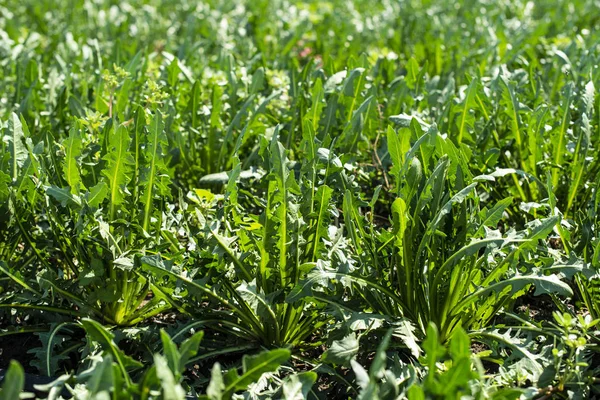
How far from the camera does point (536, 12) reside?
22.7 feet

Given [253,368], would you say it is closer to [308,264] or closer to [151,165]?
[308,264]

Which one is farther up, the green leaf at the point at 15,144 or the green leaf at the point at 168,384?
the green leaf at the point at 15,144

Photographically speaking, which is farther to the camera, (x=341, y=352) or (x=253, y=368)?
(x=341, y=352)

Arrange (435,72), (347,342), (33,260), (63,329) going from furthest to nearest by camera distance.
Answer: (435,72), (33,260), (63,329), (347,342)

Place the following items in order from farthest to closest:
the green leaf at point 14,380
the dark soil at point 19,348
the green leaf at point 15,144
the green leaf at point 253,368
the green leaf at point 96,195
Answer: the green leaf at point 15,144 → the dark soil at point 19,348 → the green leaf at point 96,195 → the green leaf at point 253,368 → the green leaf at point 14,380

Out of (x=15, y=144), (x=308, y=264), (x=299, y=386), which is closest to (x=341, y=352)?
(x=299, y=386)

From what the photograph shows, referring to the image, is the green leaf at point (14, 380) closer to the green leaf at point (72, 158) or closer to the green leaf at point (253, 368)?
the green leaf at point (253, 368)

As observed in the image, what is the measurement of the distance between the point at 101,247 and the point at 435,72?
9.94ft

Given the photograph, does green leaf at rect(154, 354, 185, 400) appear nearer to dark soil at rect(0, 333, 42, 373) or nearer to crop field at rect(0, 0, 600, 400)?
crop field at rect(0, 0, 600, 400)

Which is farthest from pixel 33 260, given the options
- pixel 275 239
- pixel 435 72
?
pixel 435 72

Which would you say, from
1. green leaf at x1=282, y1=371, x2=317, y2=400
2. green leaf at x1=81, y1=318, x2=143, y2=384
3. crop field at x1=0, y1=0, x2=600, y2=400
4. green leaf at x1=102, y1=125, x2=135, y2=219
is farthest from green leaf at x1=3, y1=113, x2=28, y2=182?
green leaf at x1=282, y1=371, x2=317, y2=400

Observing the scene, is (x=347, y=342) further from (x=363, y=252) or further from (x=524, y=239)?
(x=524, y=239)

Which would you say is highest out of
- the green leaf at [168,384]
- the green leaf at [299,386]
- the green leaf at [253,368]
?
the green leaf at [168,384]

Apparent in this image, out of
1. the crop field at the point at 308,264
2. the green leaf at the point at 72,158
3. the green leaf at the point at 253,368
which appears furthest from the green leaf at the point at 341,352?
the green leaf at the point at 72,158
